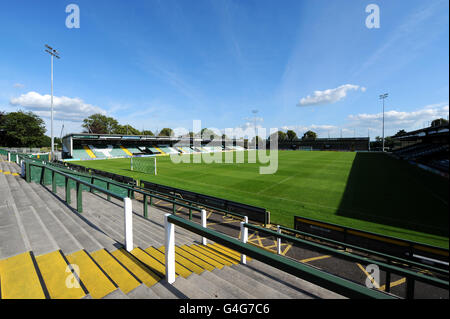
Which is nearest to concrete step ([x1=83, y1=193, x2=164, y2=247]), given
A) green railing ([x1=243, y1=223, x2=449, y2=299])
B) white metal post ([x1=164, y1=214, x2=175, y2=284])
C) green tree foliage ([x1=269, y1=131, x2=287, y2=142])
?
white metal post ([x1=164, y1=214, x2=175, y2=284])

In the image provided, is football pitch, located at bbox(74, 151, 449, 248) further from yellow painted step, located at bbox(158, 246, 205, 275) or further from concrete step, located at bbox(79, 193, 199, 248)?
yellow painted step, located at bbox(158, 246, 205, 275)

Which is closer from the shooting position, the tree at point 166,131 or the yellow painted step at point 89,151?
the yellow painted step at point 89,151

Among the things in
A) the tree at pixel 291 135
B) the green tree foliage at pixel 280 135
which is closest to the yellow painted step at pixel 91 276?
the green tree foliage at pixel 280 135

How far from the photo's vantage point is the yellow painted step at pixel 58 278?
6.40 ft

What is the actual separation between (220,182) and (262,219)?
8802 mm

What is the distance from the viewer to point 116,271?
241cm

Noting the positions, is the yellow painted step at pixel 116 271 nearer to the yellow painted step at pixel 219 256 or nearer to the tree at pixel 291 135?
the yellow painted step at pixel 219 256

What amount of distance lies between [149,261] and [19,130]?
6125 centimetres

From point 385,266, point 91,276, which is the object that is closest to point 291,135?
point 385,266

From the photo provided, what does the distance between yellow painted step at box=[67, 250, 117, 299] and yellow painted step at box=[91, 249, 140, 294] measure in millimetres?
69

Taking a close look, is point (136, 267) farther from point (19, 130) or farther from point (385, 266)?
point (19, 130)

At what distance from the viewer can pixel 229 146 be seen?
243 ft

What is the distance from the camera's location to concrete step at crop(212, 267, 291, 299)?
2.37 meters

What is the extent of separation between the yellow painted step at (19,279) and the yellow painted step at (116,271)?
24.4 inches
